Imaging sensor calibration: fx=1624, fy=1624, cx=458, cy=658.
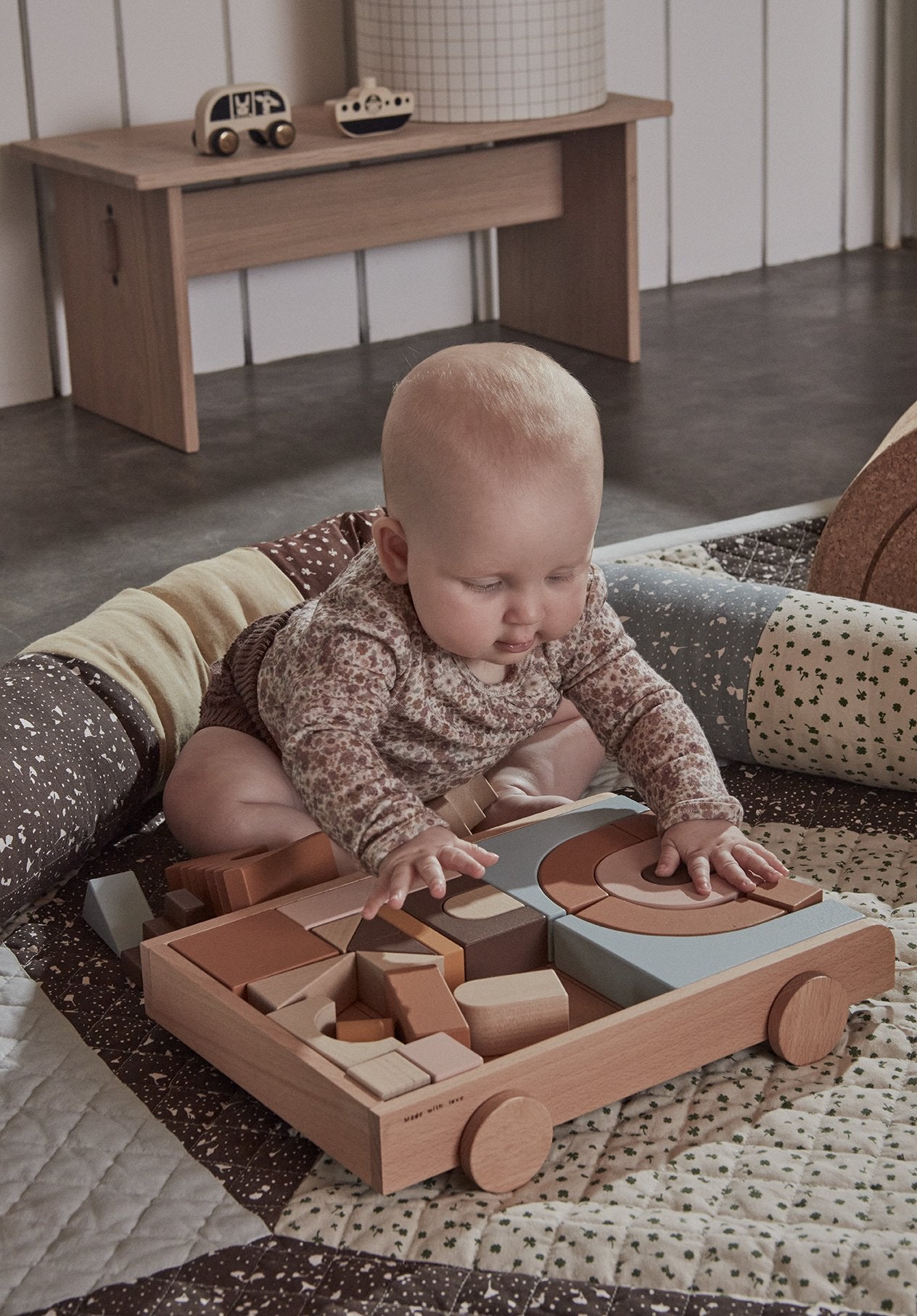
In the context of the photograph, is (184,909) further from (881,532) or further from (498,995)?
(881,532)

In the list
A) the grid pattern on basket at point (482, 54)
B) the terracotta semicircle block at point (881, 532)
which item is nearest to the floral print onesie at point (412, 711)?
the terracotta semicircle block at point (881, 532)

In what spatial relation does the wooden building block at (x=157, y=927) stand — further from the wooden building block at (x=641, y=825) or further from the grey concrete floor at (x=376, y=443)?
the grey concrete floor at (x=376, y=443)

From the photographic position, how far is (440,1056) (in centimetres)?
84

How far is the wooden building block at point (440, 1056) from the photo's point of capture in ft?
2.72

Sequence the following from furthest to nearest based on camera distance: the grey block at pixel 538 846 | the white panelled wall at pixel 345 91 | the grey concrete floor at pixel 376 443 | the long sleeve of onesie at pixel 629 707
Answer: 1. the white panelled wall at pixel 345 91
2. the grey concrete floor at pixel 376 443
3. the long sleeve of onesie at pixel 629 707
4. the grey block at pixel 538 846

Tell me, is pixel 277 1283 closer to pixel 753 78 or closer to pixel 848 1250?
pixel 848 1250

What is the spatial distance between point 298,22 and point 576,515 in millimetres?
2042

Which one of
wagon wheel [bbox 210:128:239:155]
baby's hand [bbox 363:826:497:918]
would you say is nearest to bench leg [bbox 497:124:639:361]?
wagon wheel [bbox 210:128:239:155]

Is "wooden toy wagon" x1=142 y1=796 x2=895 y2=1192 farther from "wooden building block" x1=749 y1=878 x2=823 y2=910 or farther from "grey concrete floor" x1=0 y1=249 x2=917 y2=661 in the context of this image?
"grey concrete floor" x1=0 y1=249 x2=917 y2=661

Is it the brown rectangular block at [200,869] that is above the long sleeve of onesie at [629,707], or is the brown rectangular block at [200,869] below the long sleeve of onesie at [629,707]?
below

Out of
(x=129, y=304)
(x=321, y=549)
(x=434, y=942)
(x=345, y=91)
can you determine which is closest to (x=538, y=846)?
(x=434, y=942)

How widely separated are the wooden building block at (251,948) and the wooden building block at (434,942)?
0.04m

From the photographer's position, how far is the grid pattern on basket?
2.45 meters

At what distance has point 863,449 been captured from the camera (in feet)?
7.63
